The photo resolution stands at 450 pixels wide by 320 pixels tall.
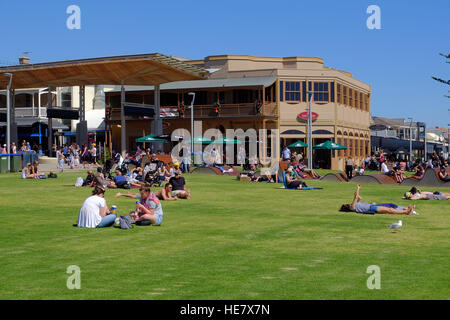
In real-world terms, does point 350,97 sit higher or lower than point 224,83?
lower

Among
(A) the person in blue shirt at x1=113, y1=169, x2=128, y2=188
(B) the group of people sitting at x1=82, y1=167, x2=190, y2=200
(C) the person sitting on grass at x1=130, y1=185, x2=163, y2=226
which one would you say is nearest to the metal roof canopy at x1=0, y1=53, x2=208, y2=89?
(B) the group of people sitting at x1=82, y1=167, x2=190, y2=200

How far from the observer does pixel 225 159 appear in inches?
2224

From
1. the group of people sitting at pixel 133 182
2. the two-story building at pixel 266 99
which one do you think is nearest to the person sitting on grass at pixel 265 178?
the group of people sitting at pixel 133 182

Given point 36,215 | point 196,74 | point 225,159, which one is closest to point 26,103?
point 225,159

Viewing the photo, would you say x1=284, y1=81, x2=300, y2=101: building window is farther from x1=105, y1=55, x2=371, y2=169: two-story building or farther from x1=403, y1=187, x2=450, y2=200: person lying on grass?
x1=403, y1=187, x2=450, y2=200: person lying on grass

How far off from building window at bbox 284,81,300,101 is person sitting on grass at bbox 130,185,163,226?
1751 inches

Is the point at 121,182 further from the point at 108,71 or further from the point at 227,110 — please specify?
the point at 227,110

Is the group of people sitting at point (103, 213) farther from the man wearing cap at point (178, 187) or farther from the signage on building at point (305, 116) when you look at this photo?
the signage on building at point (305, 116)

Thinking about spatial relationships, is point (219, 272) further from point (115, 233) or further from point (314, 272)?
point (115, 233)

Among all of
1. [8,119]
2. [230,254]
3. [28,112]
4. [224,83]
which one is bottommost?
[230,254]

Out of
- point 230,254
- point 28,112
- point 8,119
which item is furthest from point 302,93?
point 230,254

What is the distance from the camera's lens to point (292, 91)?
5747 cm

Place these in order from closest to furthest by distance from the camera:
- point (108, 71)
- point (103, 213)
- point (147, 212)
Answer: point (103, 213) < point (147, 212) < point (108, 71)

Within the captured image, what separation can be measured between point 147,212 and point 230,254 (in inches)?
167
